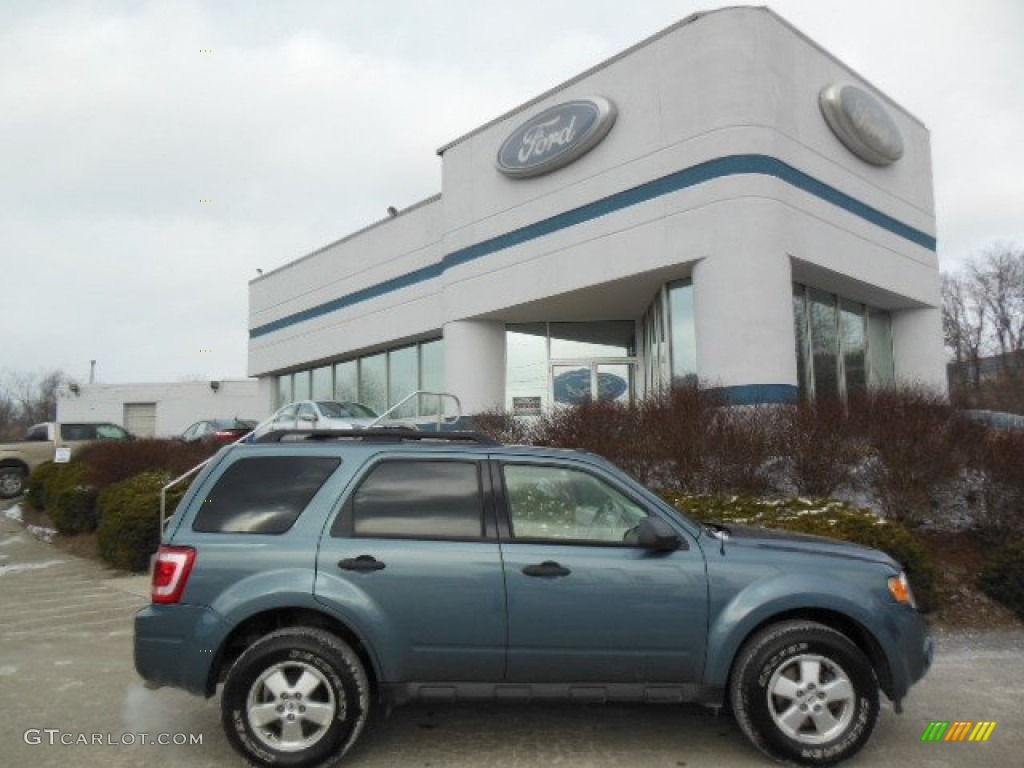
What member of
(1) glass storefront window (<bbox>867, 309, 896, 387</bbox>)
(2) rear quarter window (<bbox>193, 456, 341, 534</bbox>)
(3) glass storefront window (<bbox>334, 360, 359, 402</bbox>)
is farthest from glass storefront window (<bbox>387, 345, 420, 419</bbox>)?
(2) rear quarter window (<bbox>193, 456, 341, 534</bbox>)

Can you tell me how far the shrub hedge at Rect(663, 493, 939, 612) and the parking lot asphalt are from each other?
0.64 m

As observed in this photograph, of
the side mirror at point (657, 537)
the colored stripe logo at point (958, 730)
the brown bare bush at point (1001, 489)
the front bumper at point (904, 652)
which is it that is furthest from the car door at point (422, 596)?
the brown bare bush at point (1001, 489)

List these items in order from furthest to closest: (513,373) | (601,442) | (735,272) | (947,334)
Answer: (947,334) < (513,373) < (735,272) < (601,442)

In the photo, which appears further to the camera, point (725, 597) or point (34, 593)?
point (34, 593)

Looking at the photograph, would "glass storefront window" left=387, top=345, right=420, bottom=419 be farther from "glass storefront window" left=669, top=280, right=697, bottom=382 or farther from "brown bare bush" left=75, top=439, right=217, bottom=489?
"glass storefront window" left=669, top=280, right=697, bottom=382

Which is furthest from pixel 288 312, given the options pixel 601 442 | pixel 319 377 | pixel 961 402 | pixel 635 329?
pixel 961 402

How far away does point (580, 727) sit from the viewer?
4449mm

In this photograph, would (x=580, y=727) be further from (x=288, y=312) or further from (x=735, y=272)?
(x=288, y=312)

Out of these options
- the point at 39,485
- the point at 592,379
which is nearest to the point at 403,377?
the point at 592,379

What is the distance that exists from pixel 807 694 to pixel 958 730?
48.4 inches

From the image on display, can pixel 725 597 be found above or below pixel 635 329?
below

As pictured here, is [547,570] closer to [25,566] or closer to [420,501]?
[420,501]

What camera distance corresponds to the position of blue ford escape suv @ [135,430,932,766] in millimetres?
3842

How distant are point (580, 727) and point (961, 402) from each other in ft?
21.9
